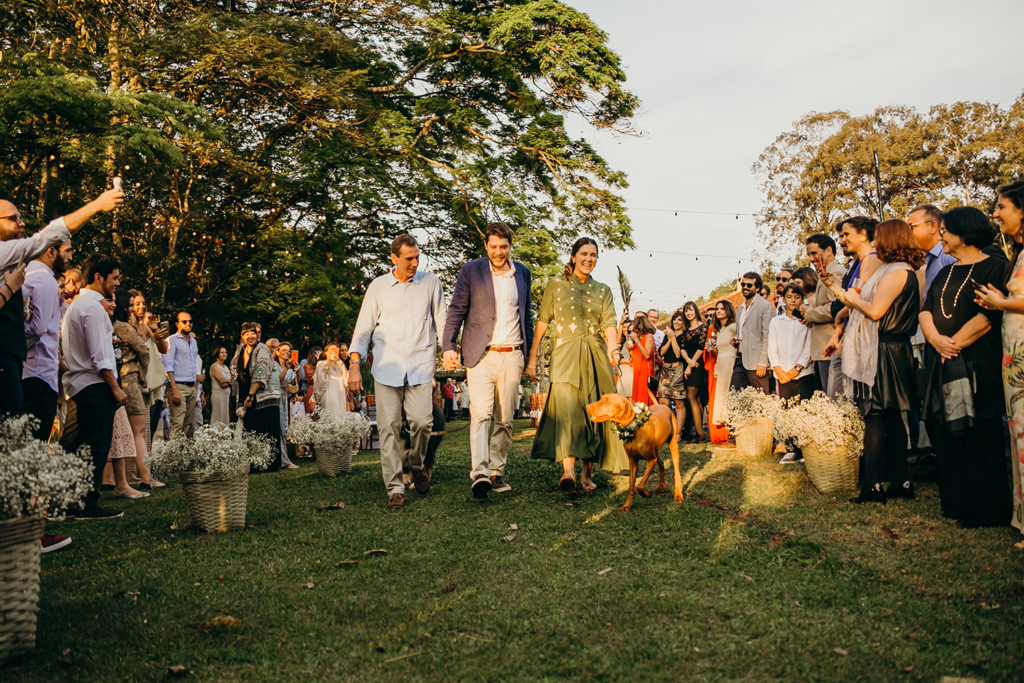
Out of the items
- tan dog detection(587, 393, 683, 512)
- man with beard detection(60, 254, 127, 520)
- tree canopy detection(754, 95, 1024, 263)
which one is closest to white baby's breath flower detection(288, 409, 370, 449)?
man with beard detection(60, 254, 127, 520)

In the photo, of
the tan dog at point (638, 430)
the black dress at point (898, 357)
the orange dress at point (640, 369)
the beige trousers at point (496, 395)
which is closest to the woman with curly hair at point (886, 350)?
the black dress at point (898, 357)

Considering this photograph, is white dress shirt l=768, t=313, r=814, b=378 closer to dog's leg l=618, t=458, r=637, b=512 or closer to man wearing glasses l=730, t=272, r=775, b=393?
man wearing glasses l=730, t=272, r=775, b=393

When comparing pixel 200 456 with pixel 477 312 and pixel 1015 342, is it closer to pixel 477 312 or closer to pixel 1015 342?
pixel 477 312

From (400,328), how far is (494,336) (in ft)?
2.78

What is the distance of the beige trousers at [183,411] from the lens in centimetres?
978

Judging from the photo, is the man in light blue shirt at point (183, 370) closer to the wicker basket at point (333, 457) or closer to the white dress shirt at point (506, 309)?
the wicker basket at point (333, 457)

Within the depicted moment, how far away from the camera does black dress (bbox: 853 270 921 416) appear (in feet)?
16.4

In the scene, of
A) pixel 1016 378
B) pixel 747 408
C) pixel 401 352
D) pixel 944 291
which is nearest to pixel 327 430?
pixel 401 352

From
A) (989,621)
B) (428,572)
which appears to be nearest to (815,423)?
(989,621)

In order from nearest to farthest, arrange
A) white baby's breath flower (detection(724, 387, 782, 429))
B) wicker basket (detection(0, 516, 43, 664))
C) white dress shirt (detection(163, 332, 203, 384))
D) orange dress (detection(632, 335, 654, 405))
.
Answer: wicker basket (detection(0, 516, 43, 664)) < white baby's breath flower (detection(724, 387, 782, 429)) < white dress shirt (detection(163, 332, 203, 384)) < orange dress (detection(632, 335, 654, 405))

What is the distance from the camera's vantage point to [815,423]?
5.50 m

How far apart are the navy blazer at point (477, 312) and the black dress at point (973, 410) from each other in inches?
125

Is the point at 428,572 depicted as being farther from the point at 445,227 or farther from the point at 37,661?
the point at 445,227

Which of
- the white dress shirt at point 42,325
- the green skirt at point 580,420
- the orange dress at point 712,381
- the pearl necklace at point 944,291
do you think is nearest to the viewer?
the pearl necklace at point 944,291
